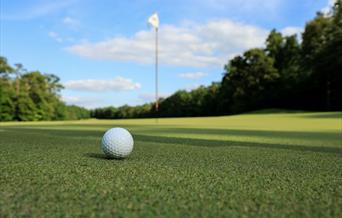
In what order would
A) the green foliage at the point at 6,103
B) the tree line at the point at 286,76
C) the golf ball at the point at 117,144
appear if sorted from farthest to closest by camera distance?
the green foliage at the point at 6,103
the tree line at the point at 286,76
the golf ball at the point at 117,144

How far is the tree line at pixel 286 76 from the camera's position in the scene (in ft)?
134

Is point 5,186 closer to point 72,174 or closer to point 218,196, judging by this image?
point 72,174

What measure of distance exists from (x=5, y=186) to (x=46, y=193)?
1.39 ft

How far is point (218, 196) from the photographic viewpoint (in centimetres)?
249

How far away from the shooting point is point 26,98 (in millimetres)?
52531

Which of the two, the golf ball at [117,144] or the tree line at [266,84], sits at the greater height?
the tree line at [266,84]

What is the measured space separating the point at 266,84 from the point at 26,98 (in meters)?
33.4

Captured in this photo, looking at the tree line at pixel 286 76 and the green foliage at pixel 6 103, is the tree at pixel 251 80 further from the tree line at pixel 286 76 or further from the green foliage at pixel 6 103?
the green foliage at pixel 6 103

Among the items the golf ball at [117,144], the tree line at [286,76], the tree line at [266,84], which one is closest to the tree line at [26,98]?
the tree line at [266,84]

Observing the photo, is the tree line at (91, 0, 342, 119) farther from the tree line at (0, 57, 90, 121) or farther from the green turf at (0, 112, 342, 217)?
the green turf at (0, 112, 342, 217)

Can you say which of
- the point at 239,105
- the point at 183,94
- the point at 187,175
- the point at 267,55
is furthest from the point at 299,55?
the point at 187,175

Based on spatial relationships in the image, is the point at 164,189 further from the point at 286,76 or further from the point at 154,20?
the point at 286,76

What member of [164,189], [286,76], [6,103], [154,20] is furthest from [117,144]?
[6,103]

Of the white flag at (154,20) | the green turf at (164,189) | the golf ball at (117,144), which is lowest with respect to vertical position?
the green turf at (164,189)
